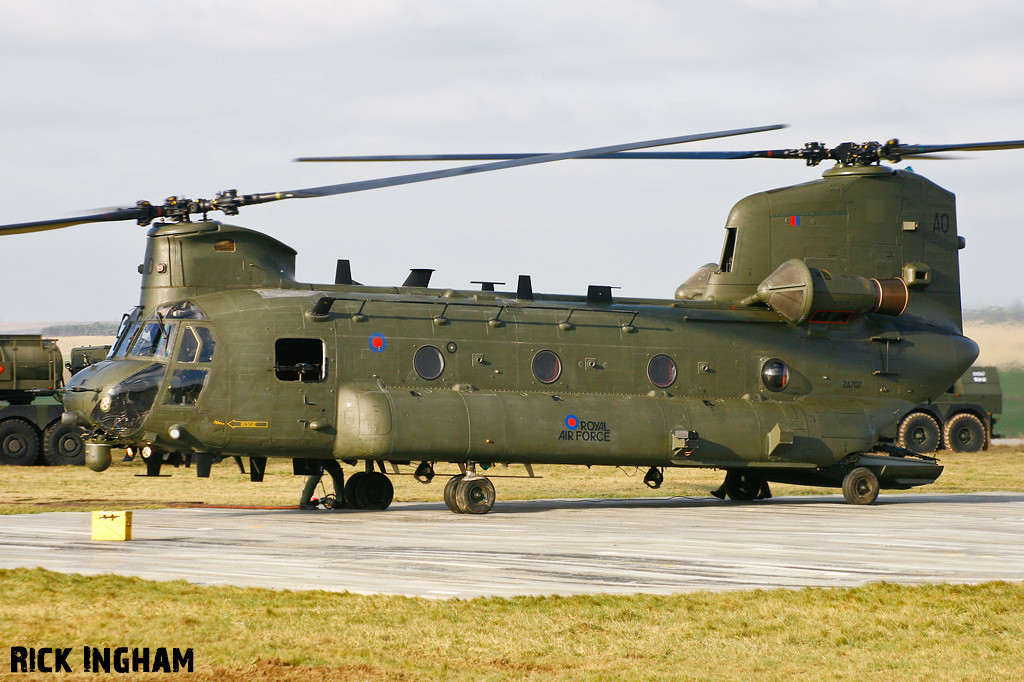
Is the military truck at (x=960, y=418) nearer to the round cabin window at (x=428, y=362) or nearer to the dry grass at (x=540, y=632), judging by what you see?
the round cabin window at (x=428, y=362)

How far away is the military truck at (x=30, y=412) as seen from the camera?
34312 mm

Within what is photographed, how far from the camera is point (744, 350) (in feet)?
69.3

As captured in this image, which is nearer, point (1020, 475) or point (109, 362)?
point (109, 362)

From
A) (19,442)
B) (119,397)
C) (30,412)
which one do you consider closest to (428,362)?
(119,397)

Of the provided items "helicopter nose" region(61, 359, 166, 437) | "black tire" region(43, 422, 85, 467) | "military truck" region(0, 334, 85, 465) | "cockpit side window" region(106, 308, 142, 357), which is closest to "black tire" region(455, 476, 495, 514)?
"helicopter nose" region(61, 359, 166, 437)

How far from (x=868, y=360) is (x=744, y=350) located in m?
2.57

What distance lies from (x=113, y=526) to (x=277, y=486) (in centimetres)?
1437

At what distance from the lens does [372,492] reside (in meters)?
20.2

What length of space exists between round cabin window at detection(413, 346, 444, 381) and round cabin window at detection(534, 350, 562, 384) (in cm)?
168

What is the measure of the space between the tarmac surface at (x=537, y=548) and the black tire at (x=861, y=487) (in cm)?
116

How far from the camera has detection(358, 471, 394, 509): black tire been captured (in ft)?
66.2

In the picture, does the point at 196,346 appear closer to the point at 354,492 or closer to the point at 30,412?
the point at 354,492

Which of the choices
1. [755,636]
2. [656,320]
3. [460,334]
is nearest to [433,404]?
[460,334]

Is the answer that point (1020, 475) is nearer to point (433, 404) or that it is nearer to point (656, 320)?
point (656, 320)
